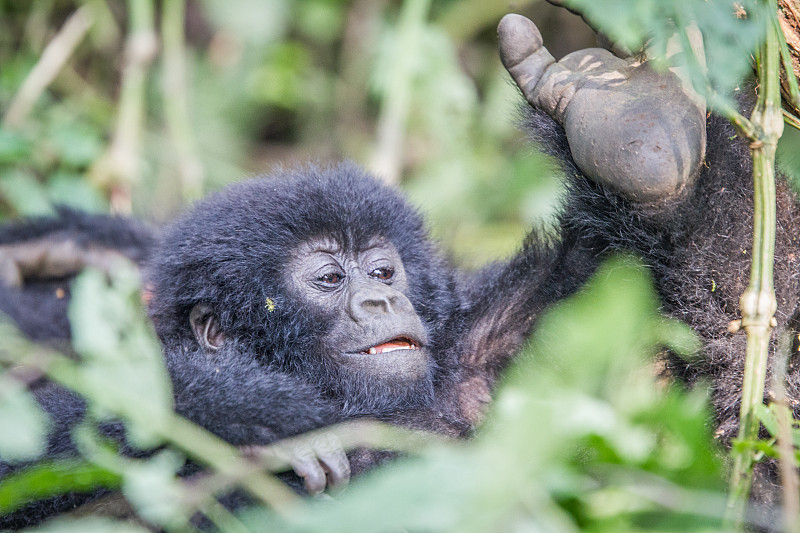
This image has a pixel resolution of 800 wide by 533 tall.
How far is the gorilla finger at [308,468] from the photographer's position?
2076 mm

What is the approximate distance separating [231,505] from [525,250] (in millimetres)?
1467

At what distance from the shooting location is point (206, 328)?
9.05 feet

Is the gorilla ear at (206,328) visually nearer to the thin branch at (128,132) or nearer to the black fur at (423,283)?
the black fur at (423,283)

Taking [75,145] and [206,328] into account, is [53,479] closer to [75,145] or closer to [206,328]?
[206,328]

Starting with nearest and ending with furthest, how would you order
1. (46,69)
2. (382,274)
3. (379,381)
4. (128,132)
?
(379,381) < (382,274) < (128,132) < (46,69)

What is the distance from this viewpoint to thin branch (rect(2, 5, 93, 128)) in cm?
497

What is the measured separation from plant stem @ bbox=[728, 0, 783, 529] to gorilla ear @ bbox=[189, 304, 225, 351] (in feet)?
5.57

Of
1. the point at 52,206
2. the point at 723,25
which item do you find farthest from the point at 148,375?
the point at 52,206

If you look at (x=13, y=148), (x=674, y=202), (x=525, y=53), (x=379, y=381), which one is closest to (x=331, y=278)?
(x=379, y=381)

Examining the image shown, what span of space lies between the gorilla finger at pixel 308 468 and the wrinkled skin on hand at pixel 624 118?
1109 mm

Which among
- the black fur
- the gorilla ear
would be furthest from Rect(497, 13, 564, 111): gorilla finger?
the gorilla ear

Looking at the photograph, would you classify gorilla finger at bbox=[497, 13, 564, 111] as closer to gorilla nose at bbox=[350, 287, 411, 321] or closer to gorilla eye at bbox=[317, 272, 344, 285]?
gorilla nose at bbox=[350, 287, 411, 321]

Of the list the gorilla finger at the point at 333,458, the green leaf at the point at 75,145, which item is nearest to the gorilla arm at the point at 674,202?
the gorilla finger at the point at 333,458

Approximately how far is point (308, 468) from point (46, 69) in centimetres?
412
